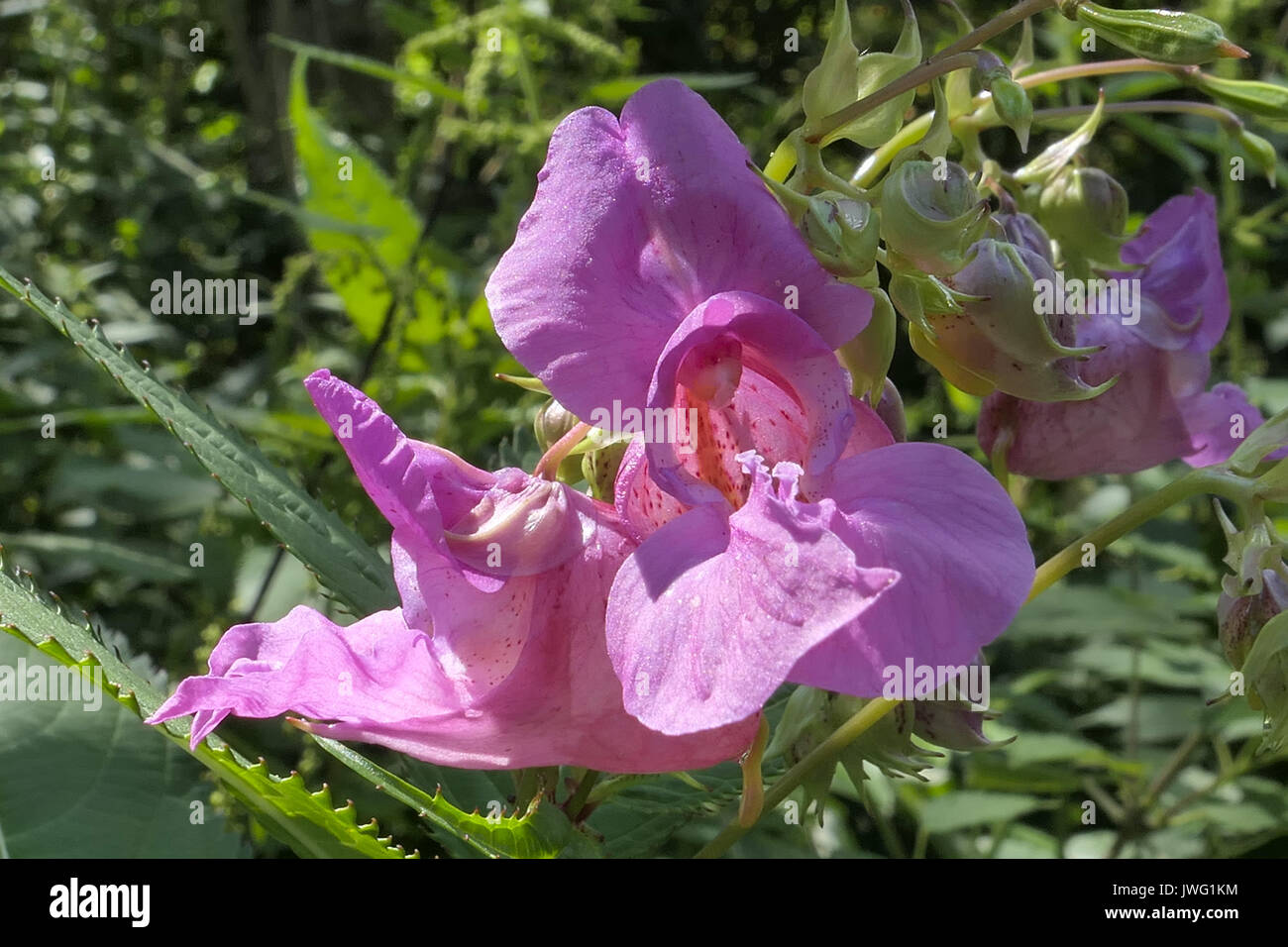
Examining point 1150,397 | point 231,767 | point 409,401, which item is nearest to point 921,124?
point 1150,397

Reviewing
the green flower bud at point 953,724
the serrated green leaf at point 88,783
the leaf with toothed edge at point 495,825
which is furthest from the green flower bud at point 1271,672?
the serrated green leaf at point 88,783

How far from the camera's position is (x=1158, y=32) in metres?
0.64

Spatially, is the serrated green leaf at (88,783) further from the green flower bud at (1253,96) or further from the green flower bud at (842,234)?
the green flower bud at (1253,96)

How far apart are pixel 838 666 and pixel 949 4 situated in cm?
40

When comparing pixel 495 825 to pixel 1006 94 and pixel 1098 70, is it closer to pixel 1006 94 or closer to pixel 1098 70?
pixel 1006 94

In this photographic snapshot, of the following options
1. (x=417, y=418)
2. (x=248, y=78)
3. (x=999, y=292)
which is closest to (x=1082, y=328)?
(x=999, y=292)

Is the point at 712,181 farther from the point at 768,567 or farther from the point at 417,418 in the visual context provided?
the point at 417,418

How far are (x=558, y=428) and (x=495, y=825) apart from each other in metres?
0.23

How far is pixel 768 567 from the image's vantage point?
576 millimetres

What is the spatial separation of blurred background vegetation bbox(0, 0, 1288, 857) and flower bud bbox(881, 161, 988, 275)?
353mm

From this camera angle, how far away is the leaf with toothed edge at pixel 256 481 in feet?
2.56

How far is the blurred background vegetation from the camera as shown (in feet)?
5.03

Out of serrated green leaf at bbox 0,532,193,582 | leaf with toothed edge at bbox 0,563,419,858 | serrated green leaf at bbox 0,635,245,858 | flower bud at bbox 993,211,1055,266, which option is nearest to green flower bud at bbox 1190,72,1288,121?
flower bud at bbox 993,211,1055,266

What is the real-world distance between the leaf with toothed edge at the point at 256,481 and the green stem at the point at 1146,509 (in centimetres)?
40
